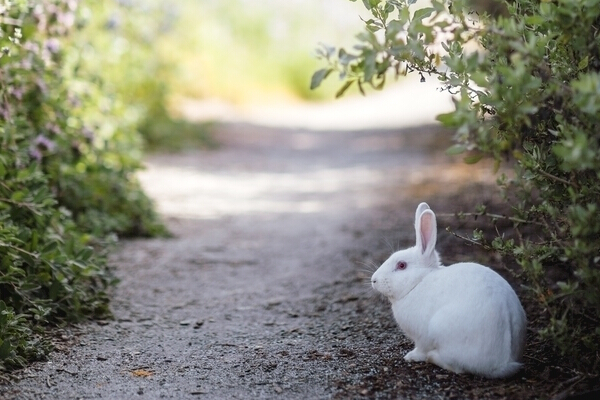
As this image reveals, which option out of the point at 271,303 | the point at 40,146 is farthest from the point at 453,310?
the point at 40,146

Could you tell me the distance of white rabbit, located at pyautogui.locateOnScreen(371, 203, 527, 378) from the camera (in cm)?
316

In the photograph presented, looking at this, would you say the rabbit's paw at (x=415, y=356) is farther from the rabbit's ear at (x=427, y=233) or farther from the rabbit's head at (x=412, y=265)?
the rabbit's ear at (x=427, y=233)

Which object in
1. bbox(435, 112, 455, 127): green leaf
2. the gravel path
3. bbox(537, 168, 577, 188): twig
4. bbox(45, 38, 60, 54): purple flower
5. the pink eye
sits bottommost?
the gravel path

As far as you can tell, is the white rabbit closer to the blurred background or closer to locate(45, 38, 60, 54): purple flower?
the blurred background

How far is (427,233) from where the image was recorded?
11.3ft

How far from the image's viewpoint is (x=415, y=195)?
843cm

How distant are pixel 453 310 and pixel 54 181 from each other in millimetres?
3664

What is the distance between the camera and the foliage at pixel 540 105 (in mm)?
2783

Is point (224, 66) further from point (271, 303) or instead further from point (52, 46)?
point (271, 303)

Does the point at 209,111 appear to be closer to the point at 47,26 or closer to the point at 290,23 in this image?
the point at 290,23

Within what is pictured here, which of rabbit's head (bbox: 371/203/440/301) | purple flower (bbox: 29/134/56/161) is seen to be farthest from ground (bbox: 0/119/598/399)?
purple flower (bbox: 29/134/56/161)

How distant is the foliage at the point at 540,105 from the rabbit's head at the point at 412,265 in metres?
0.30

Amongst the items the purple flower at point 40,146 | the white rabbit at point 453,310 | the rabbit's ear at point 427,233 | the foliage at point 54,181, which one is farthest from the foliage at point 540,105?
the purple flower at point 40,146

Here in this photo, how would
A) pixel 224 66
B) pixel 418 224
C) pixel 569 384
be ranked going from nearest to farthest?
pixel 569 384 < pixel 418 224 < pixel 224 66
